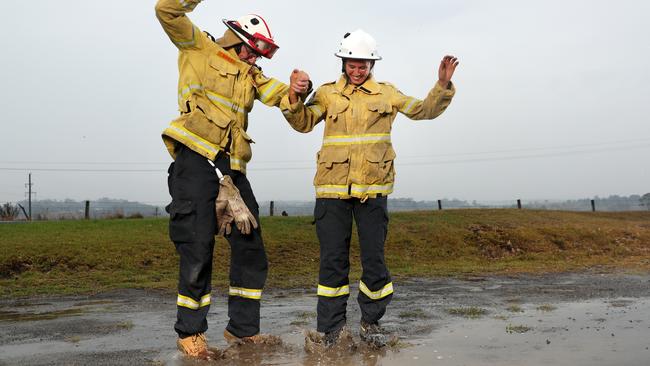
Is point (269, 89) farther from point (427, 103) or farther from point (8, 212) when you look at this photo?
point (8, 212)

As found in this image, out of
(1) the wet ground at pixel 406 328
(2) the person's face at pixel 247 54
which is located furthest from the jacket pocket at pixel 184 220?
(2) the person's face at pixel 247 54

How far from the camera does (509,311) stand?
6668mm

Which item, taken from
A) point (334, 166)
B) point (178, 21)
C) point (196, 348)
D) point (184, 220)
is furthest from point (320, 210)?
point (178, 21)

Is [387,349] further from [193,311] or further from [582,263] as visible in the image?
[582,263]

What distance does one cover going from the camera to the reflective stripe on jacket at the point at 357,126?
5.22 metres

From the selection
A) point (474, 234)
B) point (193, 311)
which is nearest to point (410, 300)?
point (193, 311)

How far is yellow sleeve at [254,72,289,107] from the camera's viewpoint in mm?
5297

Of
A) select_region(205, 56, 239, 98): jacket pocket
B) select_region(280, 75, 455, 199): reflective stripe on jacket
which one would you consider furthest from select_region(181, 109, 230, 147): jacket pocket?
select_region(280, 75, 455, 199): reflective stripe on jacket

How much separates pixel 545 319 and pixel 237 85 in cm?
354

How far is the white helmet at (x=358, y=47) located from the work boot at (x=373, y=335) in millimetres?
2164

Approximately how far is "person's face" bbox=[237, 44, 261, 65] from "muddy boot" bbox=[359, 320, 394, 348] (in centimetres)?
233

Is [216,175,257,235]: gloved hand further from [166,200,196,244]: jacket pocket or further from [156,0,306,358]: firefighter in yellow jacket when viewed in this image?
[166,200,196,244]: jacket pocket

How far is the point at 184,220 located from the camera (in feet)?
15.9

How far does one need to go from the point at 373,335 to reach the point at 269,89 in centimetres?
210
